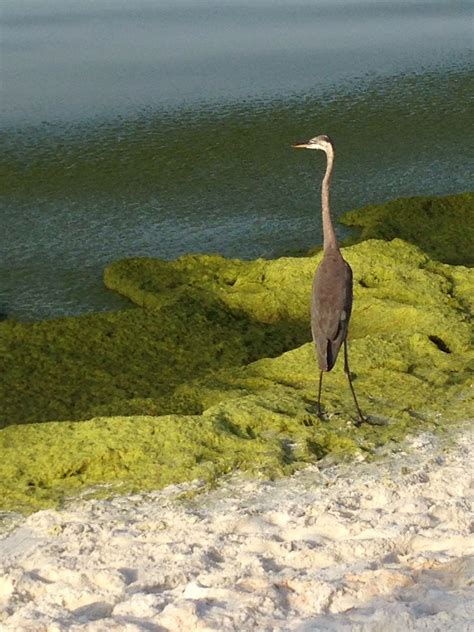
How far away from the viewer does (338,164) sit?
15992 mm

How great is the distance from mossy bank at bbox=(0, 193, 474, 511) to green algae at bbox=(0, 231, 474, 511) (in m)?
0.01

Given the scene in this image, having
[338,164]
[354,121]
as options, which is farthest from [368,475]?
[354,121]

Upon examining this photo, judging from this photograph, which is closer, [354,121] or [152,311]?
[152,311]

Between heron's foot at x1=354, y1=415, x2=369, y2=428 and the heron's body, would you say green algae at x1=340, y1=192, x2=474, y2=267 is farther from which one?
heron's foot at x1=354, y1=415, x2=369, y2=428

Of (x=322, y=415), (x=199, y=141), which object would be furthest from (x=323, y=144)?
(x=199, y=141)

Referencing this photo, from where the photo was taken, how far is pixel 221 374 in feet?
25.2

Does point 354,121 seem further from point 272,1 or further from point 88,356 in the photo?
point 272,1

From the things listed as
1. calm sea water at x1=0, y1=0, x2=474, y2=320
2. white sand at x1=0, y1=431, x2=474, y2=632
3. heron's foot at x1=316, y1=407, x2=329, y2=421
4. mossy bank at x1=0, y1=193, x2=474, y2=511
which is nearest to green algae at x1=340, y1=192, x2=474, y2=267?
calm sea water at x1=0, y1=0, x2=474, y2=320

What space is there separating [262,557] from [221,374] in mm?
2823

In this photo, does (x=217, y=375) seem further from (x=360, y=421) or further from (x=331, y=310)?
(x=360, y=421)

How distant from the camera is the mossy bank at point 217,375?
605 cm

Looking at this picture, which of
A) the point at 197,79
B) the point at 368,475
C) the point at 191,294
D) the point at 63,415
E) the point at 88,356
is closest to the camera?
the point at 368,475

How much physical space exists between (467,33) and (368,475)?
28.5m

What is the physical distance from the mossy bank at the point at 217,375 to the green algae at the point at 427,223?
2.01m
